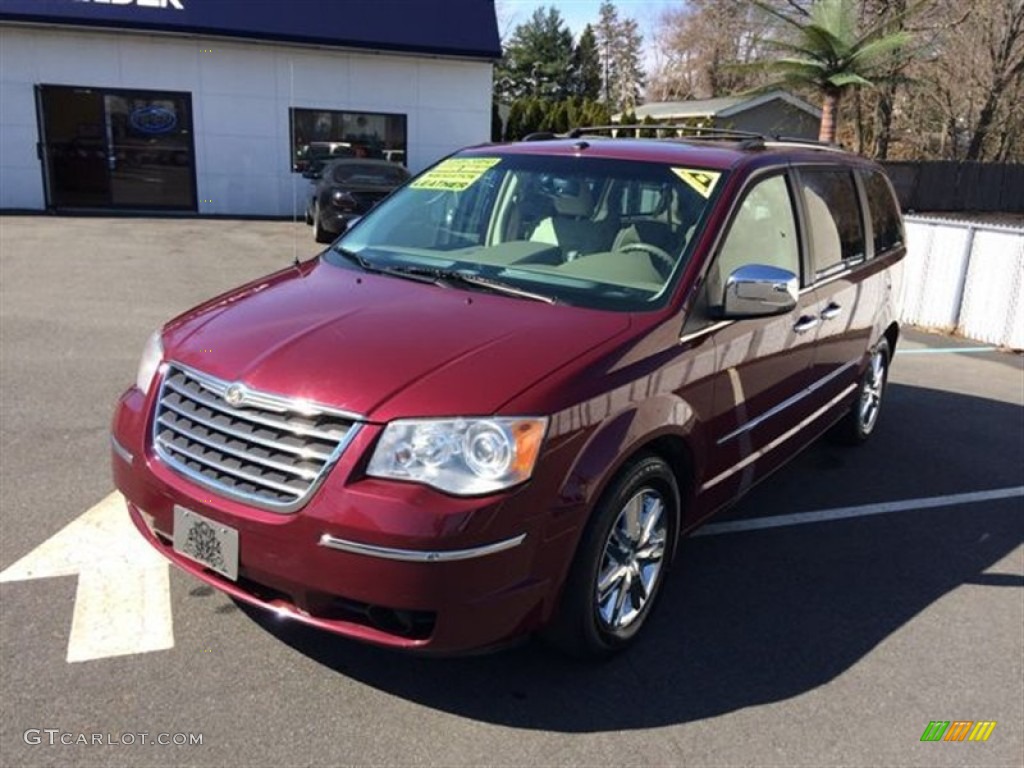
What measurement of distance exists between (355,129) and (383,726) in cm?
1975

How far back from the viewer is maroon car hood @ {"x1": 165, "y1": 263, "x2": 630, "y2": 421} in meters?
2.75

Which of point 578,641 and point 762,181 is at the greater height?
Answer: point 762,181

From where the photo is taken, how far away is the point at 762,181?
4.09 metres

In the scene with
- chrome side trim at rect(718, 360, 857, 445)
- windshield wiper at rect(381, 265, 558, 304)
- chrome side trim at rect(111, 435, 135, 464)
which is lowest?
chrome side trim at rect(718, 360, 857, 445)

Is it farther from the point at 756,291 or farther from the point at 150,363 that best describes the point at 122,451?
the point at 756,291

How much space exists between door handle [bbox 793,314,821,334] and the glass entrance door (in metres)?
18.3

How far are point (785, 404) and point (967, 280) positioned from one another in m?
7.84

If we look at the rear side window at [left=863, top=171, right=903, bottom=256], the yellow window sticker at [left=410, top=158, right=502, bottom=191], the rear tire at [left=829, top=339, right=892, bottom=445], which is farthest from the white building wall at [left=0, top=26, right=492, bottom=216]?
the rear tire at [left=829, top=339, right=892, bottom=445]

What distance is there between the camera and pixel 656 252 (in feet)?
12.1


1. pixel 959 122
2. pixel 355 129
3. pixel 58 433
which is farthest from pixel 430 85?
pixel 959 122

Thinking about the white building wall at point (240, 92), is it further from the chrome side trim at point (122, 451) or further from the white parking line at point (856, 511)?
the chrome side trim at point (122, 451)

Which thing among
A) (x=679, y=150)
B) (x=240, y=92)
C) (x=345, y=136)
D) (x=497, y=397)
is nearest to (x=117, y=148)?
(x=240, y=92)

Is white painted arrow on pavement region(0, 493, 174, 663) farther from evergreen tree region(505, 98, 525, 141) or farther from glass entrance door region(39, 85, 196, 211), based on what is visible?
evergreen tree region(505, 98, 525, 141)

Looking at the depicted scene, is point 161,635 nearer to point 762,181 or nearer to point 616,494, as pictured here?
point 616,494
